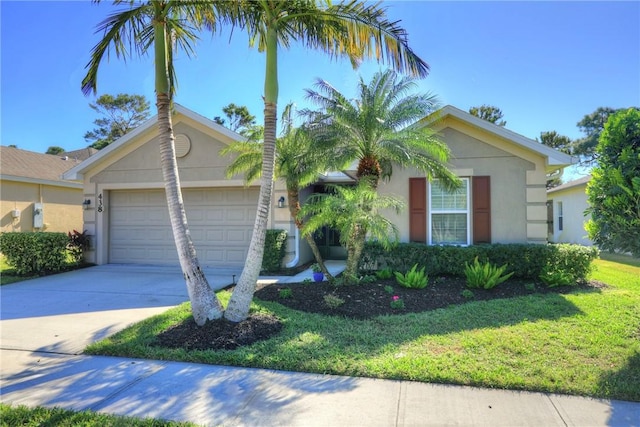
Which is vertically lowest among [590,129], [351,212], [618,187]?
[351,212]

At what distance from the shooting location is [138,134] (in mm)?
11586

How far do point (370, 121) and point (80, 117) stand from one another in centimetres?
2905

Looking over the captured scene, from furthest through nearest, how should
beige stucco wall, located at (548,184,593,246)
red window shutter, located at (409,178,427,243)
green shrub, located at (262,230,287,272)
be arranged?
beige stucco wall, located at (548,184,593,246), green shrub, located at (262,230,287,272), red window shutter, located at (409,178,427,243)

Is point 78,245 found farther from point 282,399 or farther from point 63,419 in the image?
point 282,399

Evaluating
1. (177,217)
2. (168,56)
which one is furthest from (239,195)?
(177,217)

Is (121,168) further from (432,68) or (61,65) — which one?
(432,68)

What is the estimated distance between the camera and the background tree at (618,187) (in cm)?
467

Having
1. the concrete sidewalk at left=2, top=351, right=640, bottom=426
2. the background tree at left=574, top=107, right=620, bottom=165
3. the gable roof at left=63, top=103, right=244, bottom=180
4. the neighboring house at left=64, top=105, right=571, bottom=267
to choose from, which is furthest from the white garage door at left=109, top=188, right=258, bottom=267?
the background tree at left=574, top=107, right=620, bottom=165

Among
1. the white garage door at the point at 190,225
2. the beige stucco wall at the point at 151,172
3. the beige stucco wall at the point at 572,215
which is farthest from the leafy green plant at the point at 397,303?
the beige stucco wall at the point at 572,215

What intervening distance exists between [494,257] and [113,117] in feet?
103

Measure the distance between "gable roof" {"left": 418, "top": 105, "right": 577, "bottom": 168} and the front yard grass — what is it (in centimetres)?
357

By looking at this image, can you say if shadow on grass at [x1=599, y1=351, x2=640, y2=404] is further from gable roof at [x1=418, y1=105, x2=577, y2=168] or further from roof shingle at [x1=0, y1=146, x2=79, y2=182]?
roof shingle at [x1=0, y1=146, x2=79, y2=182]

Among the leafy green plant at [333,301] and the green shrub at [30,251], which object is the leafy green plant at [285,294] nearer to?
the leafy green plant at [333,301]

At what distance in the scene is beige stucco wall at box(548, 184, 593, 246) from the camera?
1714cm
